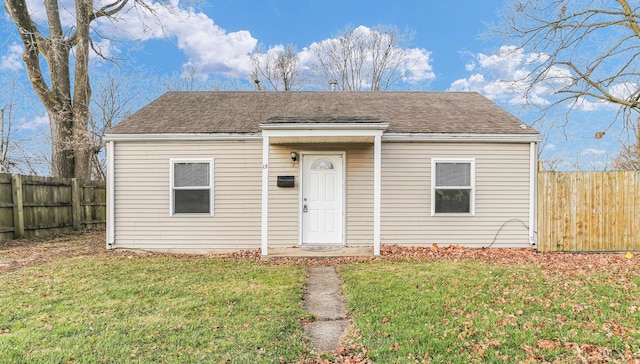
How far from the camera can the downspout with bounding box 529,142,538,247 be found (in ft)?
29.1

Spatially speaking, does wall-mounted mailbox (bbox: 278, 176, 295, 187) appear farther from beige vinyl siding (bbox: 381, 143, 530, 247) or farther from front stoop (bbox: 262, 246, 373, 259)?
beige vinyl siding (bbox: 381, 143, 530, 247)

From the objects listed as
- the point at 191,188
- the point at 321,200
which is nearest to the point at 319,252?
the point at 321,200

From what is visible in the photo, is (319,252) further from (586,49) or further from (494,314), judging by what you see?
(586,49)

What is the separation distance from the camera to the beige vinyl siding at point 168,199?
8.89 m

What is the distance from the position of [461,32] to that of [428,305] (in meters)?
11.9

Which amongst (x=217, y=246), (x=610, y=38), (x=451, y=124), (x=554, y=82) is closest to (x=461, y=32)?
(x=554, y=82)

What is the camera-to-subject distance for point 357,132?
25.2 ft

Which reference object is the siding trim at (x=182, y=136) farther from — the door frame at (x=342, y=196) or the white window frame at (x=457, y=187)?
the white window frame at (x=457, y=187)

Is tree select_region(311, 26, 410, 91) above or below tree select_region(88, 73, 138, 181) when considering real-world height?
above

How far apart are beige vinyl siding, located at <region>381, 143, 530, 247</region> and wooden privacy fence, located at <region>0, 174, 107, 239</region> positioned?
9.60 metres

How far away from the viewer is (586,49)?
12211 mm

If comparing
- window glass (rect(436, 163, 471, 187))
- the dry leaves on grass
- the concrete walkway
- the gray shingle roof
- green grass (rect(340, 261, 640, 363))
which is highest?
the gray shingle roof

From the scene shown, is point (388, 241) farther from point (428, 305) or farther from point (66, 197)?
point (66, 197)

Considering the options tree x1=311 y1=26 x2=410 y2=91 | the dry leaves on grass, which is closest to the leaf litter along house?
the dry leaves on grass
